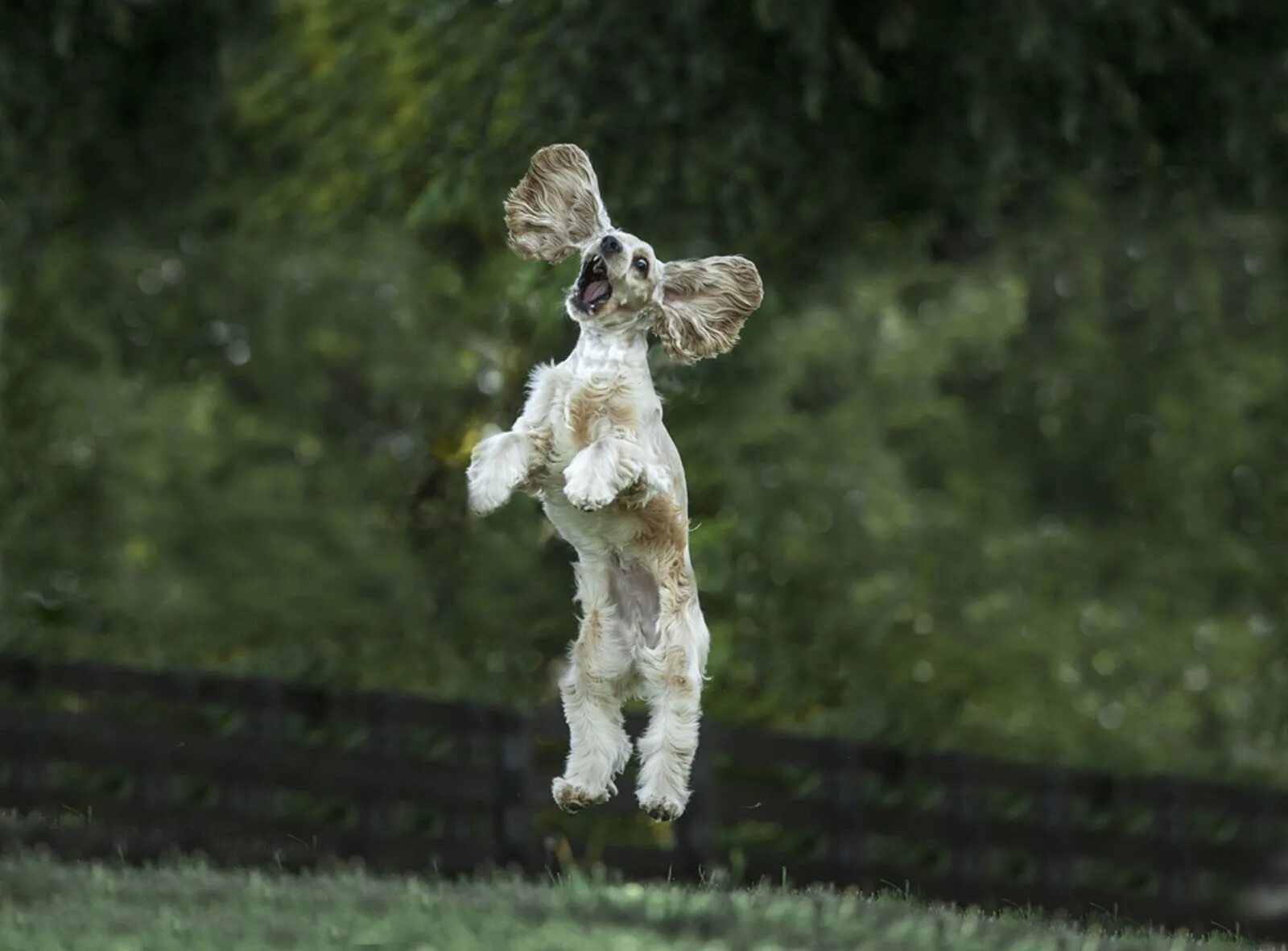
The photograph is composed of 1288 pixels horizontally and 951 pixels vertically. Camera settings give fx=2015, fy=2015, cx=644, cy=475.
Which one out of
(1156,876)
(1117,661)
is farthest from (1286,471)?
(1156,876)

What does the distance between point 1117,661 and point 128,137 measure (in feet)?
21.0

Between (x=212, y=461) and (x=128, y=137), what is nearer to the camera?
(x=128, y=137)

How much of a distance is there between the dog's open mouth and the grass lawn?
399 cm

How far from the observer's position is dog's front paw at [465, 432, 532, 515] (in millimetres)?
2047

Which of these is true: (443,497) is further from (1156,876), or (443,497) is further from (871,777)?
(1156,876)

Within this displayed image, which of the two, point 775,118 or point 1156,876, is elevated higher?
point 775,118

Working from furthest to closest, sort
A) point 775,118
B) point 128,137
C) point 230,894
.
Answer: point 128,137
point 775,118
point 230,894

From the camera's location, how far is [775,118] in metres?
8.99

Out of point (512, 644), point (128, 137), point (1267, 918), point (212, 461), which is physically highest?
point (128, 137)

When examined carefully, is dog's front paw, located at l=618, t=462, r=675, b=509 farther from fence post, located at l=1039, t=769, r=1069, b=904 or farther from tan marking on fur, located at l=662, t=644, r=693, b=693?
fence post, located at l=1039, t=769, r=1069, b=904

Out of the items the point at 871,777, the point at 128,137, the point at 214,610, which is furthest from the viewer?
the point at 214,610

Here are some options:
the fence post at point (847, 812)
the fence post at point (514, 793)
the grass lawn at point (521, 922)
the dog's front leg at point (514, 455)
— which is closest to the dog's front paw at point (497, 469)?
the dog's front leg at point (514, 455)

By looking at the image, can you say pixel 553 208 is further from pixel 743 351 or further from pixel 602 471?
pixel 743 351

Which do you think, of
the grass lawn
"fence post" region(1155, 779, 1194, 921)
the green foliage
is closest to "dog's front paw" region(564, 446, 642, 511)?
the grass lawn
